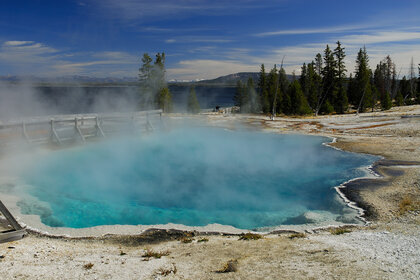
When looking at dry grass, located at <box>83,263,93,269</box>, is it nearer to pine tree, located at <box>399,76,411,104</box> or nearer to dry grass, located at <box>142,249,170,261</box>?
dry grass, located at <box>142,249,170,261</box>

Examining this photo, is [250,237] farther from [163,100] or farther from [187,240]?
[163,100]

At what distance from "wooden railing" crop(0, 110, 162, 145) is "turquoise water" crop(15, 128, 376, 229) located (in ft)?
3.98

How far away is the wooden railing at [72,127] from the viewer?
15297 mm

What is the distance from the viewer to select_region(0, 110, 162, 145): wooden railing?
15.3 m

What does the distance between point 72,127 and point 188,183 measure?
10531 mm

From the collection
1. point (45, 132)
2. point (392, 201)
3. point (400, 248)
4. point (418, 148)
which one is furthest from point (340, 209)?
point (45, 132)

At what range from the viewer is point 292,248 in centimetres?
569

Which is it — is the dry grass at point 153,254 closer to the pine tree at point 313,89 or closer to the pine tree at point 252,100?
the pine tree at point 313,89

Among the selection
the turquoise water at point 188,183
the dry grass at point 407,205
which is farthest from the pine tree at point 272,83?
the dry grass at point 407,205

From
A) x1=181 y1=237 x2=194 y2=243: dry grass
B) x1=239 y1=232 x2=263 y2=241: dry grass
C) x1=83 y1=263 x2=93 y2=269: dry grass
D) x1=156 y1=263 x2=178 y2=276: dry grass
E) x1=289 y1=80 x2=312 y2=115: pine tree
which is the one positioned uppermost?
x1=289 y1=80 x2=312 y2=115: pine tree

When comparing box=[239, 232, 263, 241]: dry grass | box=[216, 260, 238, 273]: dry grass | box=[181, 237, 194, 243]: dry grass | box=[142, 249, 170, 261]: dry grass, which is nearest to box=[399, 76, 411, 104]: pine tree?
box=[239, 232, 263, 241]: dry grass

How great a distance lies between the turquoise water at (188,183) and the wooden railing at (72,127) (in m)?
1.21

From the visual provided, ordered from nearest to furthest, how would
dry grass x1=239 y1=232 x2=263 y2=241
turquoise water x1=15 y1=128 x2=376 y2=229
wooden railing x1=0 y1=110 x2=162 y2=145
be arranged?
dry grass x1=239 y1=232 x2=263 y2=241 → turquoise water x1=15 y1=128 x2=376 y2=229 → wooden railing x1=0 y1=110 x2=162 y2=145

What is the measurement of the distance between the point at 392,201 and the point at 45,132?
678 inches
